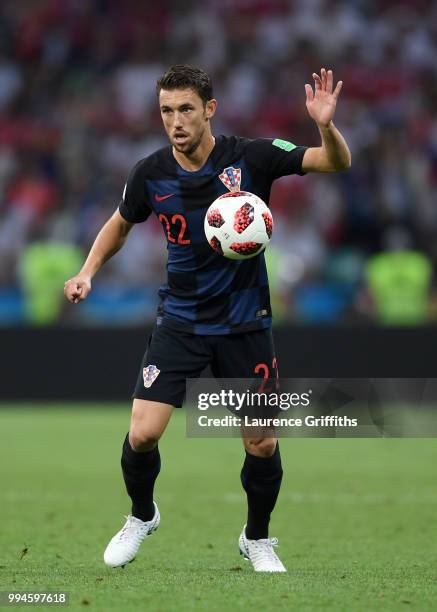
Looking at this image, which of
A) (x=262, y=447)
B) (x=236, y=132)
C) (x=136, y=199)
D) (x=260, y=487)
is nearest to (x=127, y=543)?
(x=260, y=487)

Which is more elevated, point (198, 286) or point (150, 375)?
point (198, 286)

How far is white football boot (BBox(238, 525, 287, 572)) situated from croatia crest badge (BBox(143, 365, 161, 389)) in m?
0.86

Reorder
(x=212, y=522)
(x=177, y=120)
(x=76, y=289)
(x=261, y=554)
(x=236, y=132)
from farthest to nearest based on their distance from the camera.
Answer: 1. (x=236, y=132)
2. (x=212, y=522)
3. (x=261, y=554)
4. (x=76, y=289)
5. (x=177, y=120)

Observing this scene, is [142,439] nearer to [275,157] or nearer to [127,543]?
[127,543]

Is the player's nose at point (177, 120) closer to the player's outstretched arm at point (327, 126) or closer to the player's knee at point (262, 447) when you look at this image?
the player's outstretched arm at point (327, 126)

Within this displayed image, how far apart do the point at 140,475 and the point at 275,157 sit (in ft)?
5.07

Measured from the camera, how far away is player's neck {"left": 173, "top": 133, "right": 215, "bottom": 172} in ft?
18.6

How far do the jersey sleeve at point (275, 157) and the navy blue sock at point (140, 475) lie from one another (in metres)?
1.35

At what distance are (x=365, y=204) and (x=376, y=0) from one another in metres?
3.60

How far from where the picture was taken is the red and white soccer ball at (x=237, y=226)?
5.38 meters

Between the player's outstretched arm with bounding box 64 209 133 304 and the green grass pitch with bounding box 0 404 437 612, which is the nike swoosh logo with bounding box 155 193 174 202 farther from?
the green grass pitch with bounding box 0 404 437 612

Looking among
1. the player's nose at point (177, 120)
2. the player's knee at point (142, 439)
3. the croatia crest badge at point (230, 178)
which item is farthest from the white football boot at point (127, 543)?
the player's nose at point (177, 120)

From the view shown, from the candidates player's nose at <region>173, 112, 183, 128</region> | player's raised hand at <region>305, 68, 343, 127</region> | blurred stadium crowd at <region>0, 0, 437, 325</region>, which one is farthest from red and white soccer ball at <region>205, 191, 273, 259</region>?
blurred stadium crowd at <region>0, 0, 437, 325</region>

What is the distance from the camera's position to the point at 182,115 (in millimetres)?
5531
